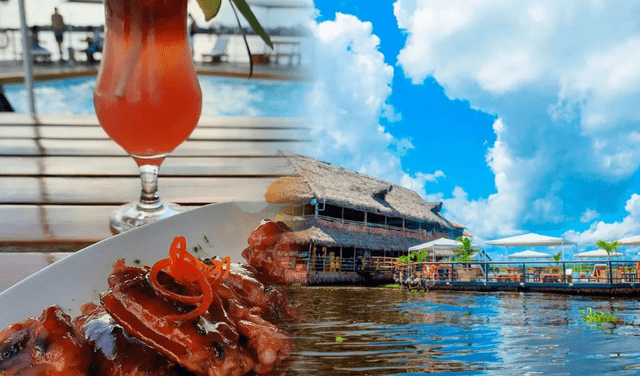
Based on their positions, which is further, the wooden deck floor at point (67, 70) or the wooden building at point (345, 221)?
the wooden deck floor at point (67, 70)

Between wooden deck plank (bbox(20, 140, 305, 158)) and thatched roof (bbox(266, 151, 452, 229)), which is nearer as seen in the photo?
thatched roof (bbox(266, 151, 452, 229))

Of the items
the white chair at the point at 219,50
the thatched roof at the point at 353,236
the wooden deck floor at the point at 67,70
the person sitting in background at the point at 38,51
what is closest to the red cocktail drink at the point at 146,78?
the thatched roof at the point at 353,236

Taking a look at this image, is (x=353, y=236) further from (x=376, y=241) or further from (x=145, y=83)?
(x=145, y=83)

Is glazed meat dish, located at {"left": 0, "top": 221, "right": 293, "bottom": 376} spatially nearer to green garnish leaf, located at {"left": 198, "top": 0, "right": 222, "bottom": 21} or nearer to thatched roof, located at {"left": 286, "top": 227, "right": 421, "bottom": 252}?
thatched roof, located at {"left": 286, "top": 227, "right": 421, "bottom": 252}

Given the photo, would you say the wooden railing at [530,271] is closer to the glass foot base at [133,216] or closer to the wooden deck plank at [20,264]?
the glass foot base at [133,216]

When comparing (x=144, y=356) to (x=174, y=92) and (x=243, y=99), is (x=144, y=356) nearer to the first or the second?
(x=174, y=92)

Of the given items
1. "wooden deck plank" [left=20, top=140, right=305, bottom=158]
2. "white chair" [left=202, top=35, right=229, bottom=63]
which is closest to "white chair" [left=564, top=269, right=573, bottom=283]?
"white chair" [left=202, top=35, right=229, bottom=63]
